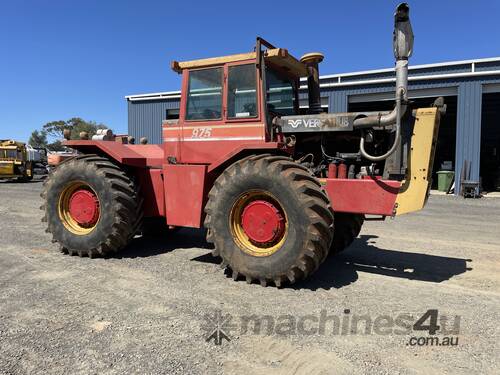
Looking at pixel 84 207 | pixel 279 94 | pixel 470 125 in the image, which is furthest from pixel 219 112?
pixel 470 125

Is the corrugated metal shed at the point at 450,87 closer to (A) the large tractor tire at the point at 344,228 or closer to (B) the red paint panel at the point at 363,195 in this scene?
(A) the large tractor tire at the point at 344,228

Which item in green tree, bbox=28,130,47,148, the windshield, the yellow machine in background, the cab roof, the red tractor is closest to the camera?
the red tractor

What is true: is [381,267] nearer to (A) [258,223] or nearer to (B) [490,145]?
(A) [258,223]

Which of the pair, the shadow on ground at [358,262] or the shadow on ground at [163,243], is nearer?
the shadow on ground at [358,262]

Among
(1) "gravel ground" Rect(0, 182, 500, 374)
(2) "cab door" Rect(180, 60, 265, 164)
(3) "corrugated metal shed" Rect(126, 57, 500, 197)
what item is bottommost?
(1) "gravel ground" Rect(0, 182, 500, 374)

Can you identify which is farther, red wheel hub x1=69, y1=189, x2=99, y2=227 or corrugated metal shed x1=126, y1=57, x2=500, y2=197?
corrugated metal shed x1=126, y1=57, x2=500, y2=197

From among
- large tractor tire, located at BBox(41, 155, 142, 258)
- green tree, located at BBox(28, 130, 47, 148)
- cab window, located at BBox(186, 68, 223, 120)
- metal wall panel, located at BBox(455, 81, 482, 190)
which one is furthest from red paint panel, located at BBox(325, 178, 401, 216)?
green tree, located at BBox(28, 130, 47, 148)

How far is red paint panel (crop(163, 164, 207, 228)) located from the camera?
5720mm

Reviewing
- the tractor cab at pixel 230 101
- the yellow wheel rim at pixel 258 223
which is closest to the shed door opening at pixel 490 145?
the tractor cab at pixel 230 101

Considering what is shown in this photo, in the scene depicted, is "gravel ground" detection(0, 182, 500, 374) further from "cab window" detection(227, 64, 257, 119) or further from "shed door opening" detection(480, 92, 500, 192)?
"shed door opening" detection(480, 92, 500, 192)

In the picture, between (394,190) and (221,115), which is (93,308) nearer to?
(221,115)

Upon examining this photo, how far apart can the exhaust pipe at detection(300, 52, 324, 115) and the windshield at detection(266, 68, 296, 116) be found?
0.39 metres

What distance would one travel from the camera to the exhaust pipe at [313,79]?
6.45 meters

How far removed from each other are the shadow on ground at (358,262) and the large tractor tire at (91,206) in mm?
488
